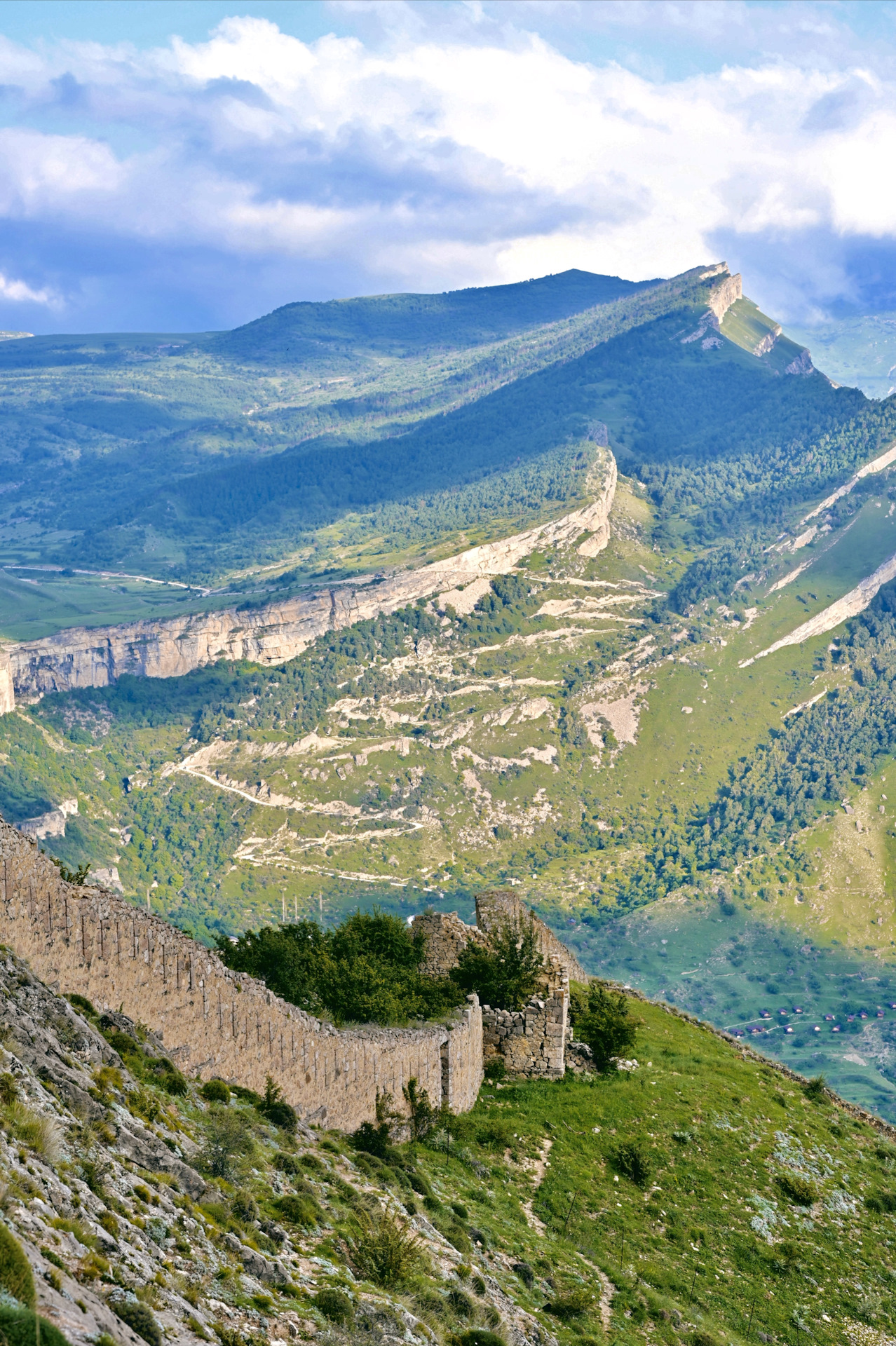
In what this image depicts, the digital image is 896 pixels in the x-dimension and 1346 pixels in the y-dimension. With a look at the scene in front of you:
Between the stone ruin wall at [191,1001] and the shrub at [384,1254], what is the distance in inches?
209

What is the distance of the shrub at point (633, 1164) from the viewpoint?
32.6m

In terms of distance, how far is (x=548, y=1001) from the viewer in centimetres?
3794

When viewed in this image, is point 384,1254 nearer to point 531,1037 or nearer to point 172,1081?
point 172,1081

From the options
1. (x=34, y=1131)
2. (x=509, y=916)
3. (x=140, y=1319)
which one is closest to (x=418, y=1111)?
(x=509, y=916)

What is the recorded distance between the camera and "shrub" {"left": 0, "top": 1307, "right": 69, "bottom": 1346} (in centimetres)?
1080

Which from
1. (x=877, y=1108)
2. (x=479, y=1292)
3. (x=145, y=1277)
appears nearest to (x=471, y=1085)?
(x=479, y=1292)

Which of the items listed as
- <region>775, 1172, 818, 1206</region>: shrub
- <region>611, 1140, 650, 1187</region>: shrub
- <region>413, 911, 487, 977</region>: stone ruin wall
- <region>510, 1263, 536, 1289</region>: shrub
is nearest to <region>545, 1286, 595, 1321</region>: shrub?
<region>510, 1263, 536, 1289</region>: shrub

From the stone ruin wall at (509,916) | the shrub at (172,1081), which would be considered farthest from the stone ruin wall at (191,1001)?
the stone ruin wall at (509,916)

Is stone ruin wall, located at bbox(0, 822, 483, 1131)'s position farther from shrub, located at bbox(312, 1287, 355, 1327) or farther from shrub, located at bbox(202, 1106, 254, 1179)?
shrub, located at bbox(312, 1287, 355, 1327)

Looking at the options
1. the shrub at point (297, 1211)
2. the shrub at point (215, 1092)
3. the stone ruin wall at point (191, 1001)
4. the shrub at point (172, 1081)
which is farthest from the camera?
the shrub at point (215, 1092)

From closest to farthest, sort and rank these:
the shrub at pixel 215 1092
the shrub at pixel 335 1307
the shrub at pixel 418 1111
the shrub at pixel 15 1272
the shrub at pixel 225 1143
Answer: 1. the shrub at pixel 15 1272
2. the shrub at pixel 335 1307
3. the shrub at pixel 225 1143
4. the shrub at pixel 215 1092
5. the shrub at pixel 418 1111

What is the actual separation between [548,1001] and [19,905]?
62.7 ft

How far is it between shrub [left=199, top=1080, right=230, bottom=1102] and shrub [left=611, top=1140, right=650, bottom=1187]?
12.0 meters

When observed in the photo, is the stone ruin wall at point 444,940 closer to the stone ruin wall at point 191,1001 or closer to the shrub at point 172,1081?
the stone ruin wall at point 191,1001
